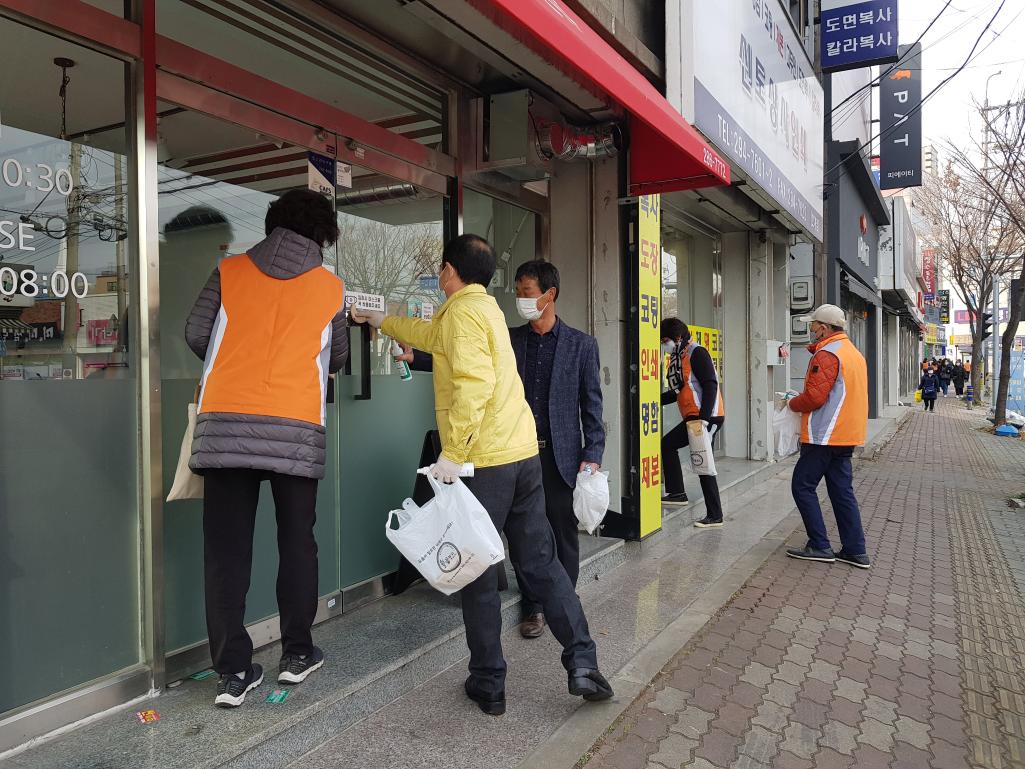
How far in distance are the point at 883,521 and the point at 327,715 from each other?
604cm

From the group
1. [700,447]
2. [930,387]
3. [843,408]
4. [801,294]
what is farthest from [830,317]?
[930,387]

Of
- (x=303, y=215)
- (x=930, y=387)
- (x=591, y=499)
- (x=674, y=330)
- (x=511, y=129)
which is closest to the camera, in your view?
(x=303, y=215)

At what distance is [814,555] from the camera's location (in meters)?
5.40

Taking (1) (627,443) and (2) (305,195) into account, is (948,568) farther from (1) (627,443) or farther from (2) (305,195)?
(2) (305,195)

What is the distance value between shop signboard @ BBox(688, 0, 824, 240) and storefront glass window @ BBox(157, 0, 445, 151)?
1986mm

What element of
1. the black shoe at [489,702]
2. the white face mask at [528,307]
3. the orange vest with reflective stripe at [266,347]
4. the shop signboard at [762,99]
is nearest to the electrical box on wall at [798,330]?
the shop signboard at [762,99]

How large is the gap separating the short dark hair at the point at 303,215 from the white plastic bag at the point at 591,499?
67.3 inches

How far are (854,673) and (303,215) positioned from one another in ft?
10.7

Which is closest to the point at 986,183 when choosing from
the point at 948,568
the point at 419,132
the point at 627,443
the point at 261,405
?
the point at 948,568

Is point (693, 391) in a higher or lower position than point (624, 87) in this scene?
lower

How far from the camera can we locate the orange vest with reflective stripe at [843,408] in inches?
203

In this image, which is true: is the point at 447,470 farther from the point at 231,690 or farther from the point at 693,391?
the point at 693,391

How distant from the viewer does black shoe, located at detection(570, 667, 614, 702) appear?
2900mm

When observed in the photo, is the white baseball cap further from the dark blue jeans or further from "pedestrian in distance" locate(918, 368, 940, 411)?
"pedestrian in distance" locate(918, 368, 940, 411)
